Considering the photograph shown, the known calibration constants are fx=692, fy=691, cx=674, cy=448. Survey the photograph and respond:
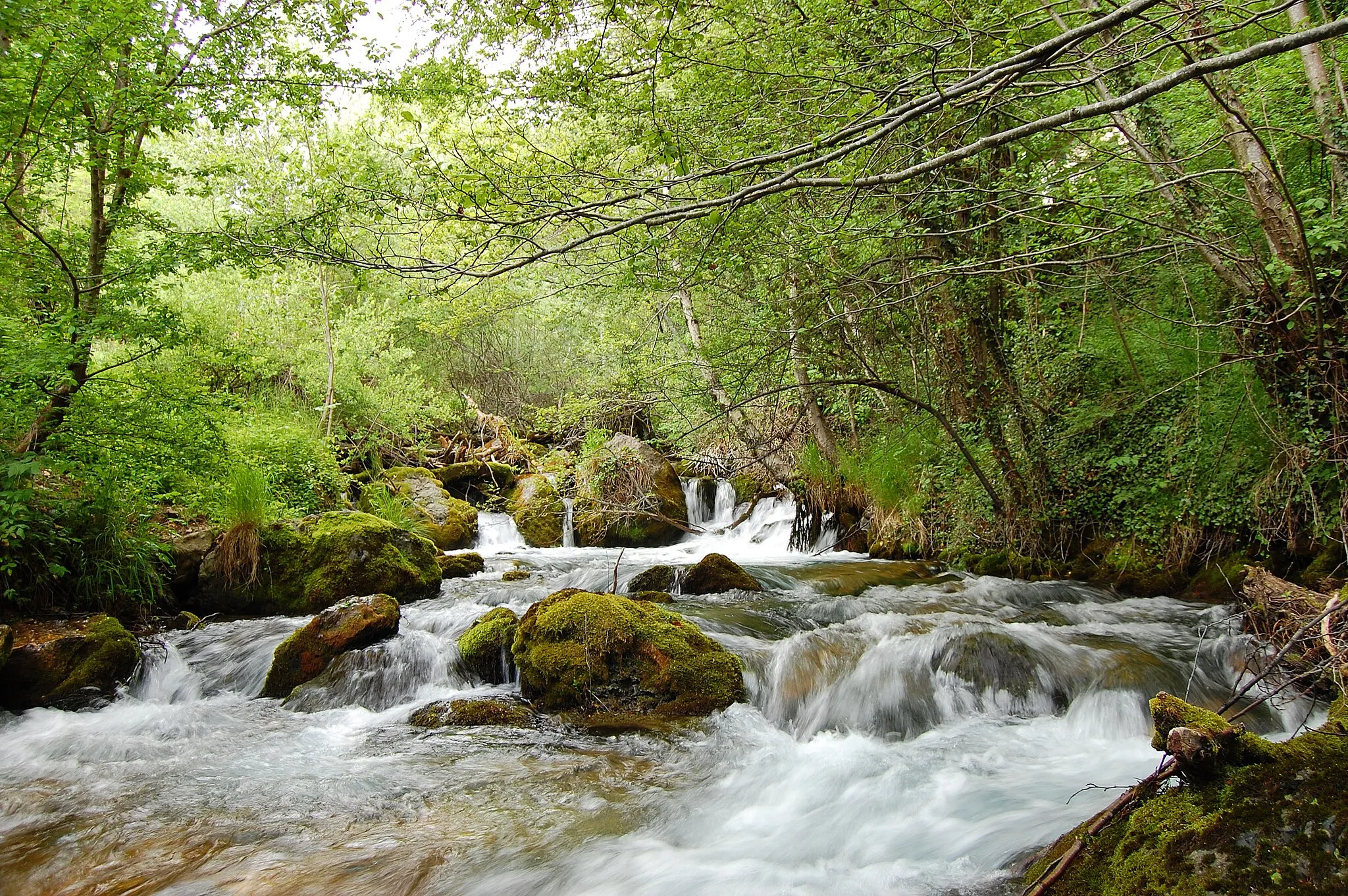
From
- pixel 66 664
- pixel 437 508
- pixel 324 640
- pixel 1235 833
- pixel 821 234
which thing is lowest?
pixel 1235 833

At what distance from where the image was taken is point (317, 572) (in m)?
8.14

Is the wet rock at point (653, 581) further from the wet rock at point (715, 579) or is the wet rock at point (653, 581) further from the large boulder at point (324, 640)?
the large boulder at point (324, 640)

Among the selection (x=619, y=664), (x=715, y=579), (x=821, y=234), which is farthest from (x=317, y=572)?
(x=821, y=234)

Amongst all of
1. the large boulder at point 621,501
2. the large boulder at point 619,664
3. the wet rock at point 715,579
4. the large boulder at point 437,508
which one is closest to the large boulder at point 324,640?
the large boulder at point 619,664

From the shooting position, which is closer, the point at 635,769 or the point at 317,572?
the point at 635,769

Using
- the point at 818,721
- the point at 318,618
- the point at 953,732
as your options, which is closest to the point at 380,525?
the point at 318,618

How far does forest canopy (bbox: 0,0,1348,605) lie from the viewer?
4031mm

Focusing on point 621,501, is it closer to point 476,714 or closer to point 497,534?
point 497,534

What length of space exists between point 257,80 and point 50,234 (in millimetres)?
2380

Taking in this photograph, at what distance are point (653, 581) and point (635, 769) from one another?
397cm

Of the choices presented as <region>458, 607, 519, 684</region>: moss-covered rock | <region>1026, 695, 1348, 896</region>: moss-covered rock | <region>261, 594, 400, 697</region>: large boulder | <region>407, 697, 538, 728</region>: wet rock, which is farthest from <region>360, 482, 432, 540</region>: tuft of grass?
<region>1026, 695, 1348, 896</region>: moss-covered rock

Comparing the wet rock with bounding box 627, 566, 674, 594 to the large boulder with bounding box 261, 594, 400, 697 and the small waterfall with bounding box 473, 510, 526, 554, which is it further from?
the small waterfall with bounding box 473, 510, 526, 554

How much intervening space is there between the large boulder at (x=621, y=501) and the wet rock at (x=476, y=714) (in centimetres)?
734

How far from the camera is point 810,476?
10.9 m
